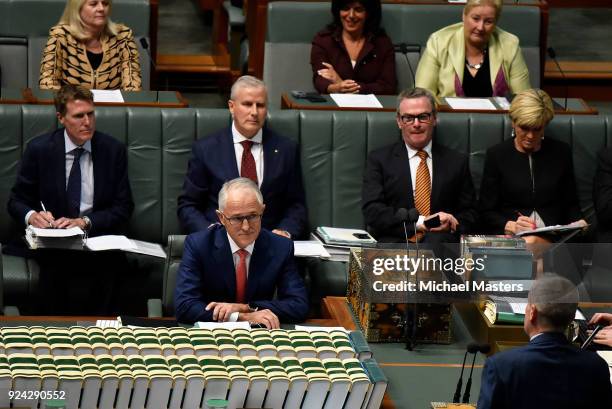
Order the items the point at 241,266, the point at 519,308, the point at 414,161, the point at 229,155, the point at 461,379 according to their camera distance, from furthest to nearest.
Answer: the point at 414,161, the point at 229,155, the point at 241,266, the point at 519,308, the point at 461,379

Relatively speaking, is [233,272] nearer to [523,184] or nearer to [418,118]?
[418,118]

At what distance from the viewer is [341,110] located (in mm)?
6906

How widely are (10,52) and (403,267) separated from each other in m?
3.85

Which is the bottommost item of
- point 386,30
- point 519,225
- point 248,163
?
point 519,225

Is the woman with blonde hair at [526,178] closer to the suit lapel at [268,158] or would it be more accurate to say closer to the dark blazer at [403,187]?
the dark blazer at [403,187]

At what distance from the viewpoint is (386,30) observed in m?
8.21

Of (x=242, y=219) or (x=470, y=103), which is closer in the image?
(x=242, y=219)

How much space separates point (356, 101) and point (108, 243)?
5.30ft

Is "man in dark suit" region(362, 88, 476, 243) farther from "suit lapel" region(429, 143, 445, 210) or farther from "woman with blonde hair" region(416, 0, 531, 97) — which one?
"woman with blonde hair" region(416, 0, 531, 97)

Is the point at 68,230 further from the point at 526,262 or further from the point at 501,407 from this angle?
the point at 501,407

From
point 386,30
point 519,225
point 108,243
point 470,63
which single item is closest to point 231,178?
point 108,243

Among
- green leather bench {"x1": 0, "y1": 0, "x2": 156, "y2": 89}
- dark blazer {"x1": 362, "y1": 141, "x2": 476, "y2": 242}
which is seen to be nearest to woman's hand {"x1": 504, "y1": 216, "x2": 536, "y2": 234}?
dark blazer {"x1": 362, "y1": 141, "x2": 476, "y2": 242}

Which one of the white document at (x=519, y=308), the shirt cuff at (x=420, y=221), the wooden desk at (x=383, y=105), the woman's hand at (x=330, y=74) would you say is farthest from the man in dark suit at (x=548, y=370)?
the woman's hand at (x=330, y=74)

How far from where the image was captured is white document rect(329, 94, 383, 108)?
7039 millimetres
